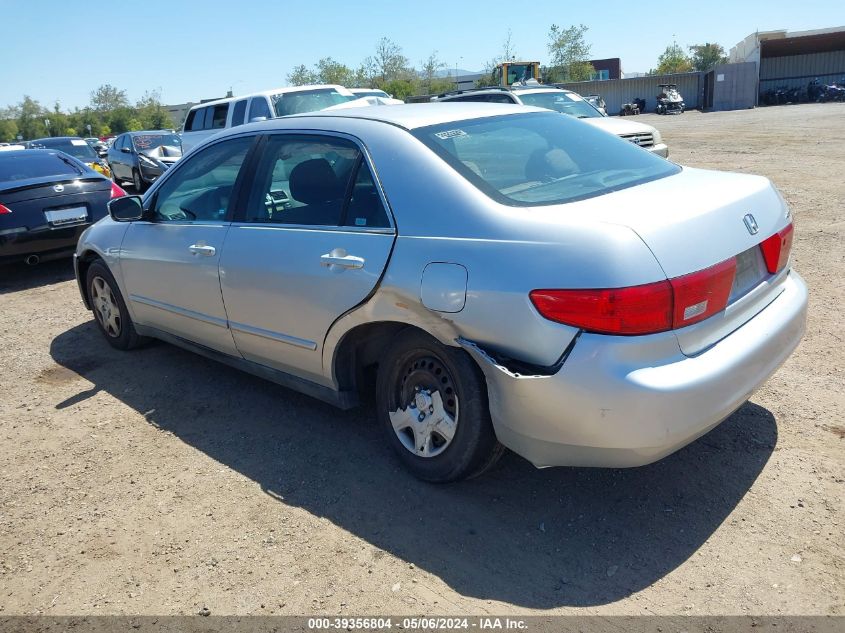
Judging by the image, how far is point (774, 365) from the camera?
312 centimetres

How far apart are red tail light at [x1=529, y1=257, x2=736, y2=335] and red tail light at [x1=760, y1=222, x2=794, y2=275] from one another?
0.66 metres

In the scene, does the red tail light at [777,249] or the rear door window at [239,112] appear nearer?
the red tail light at [777,249]

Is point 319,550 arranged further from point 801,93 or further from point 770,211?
point 801,93

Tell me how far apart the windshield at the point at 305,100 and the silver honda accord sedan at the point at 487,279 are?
8321 mm

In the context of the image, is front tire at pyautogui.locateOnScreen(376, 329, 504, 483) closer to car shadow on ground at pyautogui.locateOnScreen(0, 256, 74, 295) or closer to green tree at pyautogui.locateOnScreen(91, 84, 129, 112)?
car shadow on ground at pyautogui.locateOnScreen(0, 256, 74, 295)

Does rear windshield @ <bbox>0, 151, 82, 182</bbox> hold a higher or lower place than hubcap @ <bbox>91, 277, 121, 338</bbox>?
higher

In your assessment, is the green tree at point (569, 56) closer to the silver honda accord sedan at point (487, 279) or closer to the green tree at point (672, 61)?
the green tree at point (672, 61)

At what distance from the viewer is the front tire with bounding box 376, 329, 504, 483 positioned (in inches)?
119

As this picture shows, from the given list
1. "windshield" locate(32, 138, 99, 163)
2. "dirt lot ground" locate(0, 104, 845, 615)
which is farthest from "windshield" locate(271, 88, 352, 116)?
"dirt lot ground" locate(0, 104, 845, 615)

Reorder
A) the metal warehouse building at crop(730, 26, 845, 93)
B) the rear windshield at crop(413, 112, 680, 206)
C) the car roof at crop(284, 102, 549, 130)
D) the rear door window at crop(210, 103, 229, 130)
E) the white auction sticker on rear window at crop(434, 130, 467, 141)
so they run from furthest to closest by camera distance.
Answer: the metal warehouse building at crop(730, 26, 845, 93) < the rear door window at crop(210, 103, 229, 130) < the car roof at crop(284, 102, 549, 130) < the white auction sticker on rear window at crop(434, 130, 467, 141) < the rear windshield at crop(413, 112, 680, 206)

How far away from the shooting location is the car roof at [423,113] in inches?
139

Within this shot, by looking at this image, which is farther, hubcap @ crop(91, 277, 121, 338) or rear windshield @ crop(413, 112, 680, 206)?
hubcap @ crop(91, 277, 121, 338)

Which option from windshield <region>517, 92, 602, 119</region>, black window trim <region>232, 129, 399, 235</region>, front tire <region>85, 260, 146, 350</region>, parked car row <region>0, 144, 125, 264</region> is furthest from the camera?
windshield <region>517, 92, 602, 119</region>

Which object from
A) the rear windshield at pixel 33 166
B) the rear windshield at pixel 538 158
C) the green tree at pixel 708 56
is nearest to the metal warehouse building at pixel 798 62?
the green tree at pixel 708 56
